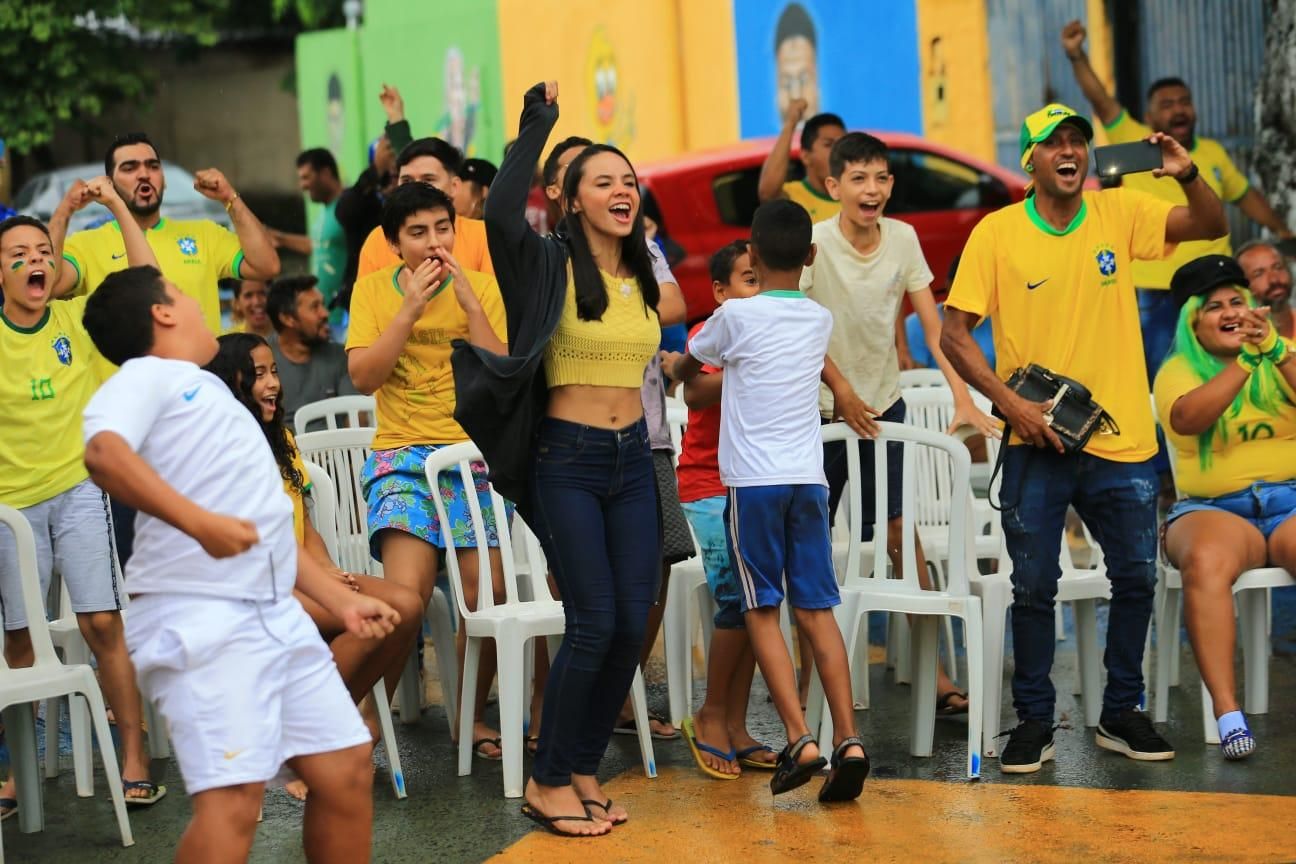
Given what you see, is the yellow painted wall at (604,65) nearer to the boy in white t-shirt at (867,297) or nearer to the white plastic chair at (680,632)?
the boy in white t-shirt at (867,297)

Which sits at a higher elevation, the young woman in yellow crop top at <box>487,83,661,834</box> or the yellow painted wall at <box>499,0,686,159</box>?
the yellow painted wall at <box>499,0,686,159</box>

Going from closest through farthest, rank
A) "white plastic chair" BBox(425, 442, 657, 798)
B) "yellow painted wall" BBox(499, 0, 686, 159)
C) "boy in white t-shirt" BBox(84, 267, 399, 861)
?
"boy in white t-shirt" BBox(84, 267, 399, 861) → "white plastic chair" BBox(425, 442, 657, 798) → "yellow painted wall" BBox(499, 0, 686, 159)

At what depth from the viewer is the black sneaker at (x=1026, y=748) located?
558 cm

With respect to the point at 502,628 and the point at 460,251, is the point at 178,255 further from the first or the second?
the point at 502,628

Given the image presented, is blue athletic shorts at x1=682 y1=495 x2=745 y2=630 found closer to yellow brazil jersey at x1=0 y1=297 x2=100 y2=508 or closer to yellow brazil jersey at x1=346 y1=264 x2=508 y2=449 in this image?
yellow brazil jersey at x1=346 y1=264 x2=508 y2=449

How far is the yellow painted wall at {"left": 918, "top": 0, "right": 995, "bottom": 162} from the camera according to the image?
13672mm

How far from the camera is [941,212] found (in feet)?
43.0

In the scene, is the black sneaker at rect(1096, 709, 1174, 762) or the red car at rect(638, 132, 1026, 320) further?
the red car at rect(638, 132, 1026, 320)

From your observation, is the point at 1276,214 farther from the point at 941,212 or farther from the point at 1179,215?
the point at 1179,215

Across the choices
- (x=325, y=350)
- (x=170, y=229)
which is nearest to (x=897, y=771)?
(x=170, y=229)

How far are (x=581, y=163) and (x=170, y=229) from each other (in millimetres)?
2277

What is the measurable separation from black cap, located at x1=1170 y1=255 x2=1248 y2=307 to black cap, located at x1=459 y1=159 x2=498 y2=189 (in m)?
2.64

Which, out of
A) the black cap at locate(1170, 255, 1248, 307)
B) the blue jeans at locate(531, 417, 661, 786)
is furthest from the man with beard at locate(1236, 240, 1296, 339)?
the blue jeans at locate(531, 417, 661, 786)

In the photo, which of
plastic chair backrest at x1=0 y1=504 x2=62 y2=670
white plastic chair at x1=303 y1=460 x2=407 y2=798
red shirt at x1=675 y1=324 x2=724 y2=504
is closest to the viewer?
plastic chair backrest at x1=0 y1=504 x2=62 y2=670
